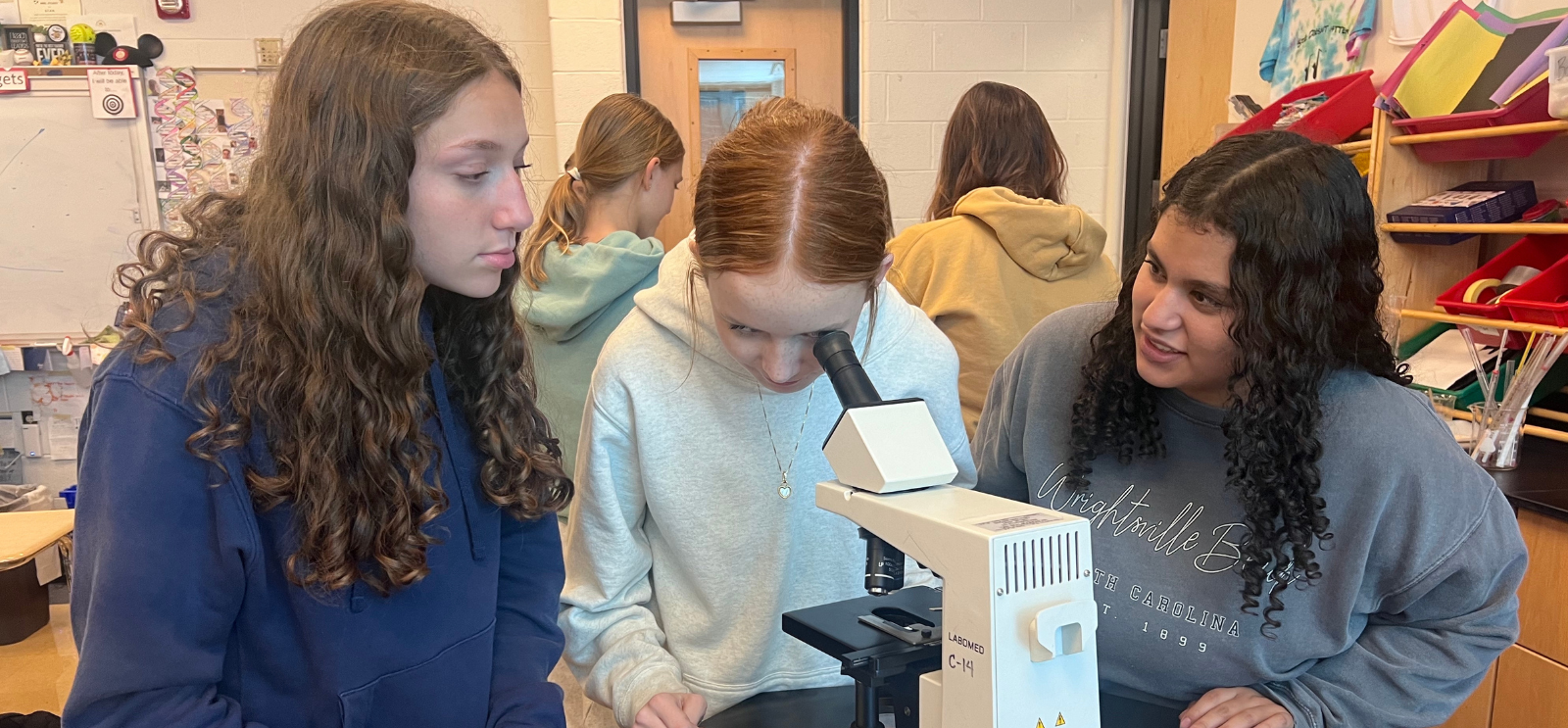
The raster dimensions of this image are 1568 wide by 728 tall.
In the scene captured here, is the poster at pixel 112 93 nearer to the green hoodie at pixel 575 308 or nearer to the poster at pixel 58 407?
the poster at pixel 58 407

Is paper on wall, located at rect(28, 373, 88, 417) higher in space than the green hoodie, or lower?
lower

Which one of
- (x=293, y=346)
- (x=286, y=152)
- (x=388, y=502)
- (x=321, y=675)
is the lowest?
(x=321, y=675)

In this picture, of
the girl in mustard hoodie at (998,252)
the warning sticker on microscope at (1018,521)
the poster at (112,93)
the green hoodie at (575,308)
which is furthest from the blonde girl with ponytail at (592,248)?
the poster at (112,93)

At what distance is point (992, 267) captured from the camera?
2.06m

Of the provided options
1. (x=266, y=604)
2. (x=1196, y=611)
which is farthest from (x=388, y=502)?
(x=1196, y=611)

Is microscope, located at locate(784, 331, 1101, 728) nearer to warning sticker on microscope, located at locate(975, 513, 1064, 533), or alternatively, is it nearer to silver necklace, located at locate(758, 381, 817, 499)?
warning sticker on microscope, located at locate(975, 513, 1064, 533)

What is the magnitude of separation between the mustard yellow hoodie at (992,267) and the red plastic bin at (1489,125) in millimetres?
776

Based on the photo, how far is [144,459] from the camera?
748mm

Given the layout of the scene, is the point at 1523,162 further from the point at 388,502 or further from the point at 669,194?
the point at 388,502

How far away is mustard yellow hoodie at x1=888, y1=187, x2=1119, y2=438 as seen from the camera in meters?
2.05

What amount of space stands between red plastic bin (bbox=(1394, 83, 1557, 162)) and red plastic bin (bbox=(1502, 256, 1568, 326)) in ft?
1.01

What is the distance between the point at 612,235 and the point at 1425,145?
1.87m

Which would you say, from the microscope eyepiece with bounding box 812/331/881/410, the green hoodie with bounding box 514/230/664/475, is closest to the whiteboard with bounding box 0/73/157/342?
the green hoodie with bounding box 514/230/664/475

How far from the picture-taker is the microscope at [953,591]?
0.67 m
